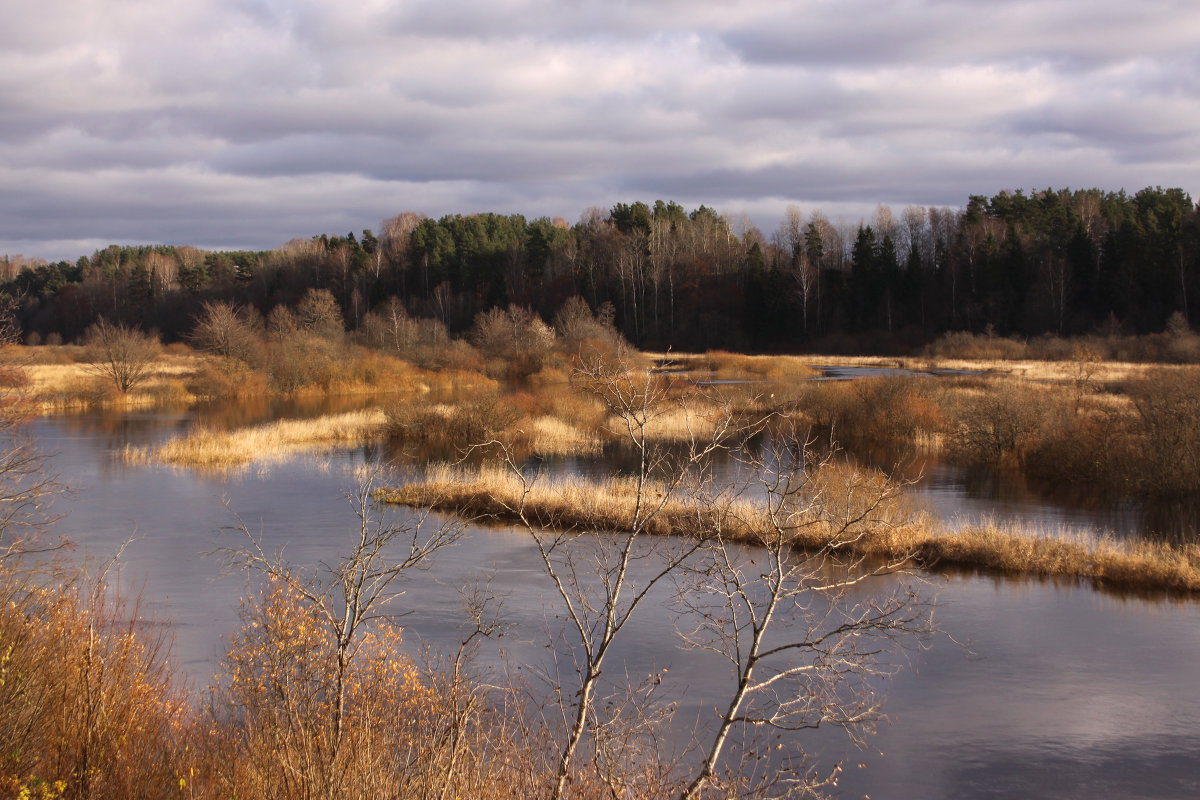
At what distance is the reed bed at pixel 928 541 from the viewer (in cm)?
1589

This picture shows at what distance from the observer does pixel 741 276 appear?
86.5 metres

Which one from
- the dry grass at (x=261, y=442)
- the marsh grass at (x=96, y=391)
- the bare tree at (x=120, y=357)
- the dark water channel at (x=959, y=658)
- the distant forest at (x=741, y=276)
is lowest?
the dark water channel at (x=959, y=658)

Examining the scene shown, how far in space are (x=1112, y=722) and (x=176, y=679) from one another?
11347 mm

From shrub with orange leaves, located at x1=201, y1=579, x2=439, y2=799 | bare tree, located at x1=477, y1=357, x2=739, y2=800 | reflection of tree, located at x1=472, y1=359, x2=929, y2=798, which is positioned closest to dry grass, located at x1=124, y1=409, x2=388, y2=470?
reflection of tree, located at x1=472, y1=359, x2=929, y2=798

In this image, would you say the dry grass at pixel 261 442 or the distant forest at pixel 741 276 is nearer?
the dry grass at pixel 261 442

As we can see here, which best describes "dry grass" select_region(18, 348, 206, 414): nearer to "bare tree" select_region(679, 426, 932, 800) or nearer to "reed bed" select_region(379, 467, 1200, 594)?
"reed bed" select_region(379, 467, 1200, 594)

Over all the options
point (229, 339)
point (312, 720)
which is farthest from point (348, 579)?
point (229, 339)

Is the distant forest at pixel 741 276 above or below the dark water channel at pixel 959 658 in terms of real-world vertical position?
above

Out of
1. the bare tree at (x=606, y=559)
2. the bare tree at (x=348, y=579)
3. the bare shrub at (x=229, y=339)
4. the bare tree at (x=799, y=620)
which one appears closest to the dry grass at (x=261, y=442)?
the bare tree at (x=348, y=579)

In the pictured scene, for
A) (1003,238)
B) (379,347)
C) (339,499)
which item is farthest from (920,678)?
(1003,238)

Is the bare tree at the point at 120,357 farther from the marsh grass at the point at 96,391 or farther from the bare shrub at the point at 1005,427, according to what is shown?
the bare shrub at the point at 1005,427

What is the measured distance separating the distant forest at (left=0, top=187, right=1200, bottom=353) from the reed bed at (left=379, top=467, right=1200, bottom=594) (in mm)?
47150

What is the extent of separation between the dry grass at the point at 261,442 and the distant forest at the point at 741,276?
127 ft

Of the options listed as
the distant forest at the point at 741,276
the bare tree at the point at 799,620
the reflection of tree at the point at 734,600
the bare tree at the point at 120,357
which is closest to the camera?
the reflection of tree at the point at 734,600
